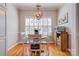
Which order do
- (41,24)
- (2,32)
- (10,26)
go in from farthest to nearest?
1. (41,24)
2. (10,26)
3. (2,32)

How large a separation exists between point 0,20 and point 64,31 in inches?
125

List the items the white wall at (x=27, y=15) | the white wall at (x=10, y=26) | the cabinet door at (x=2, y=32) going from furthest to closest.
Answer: the white wall at (x=27, y=15) → the white wall at (x=10, y=26) → the cabinet door at (x=2, y=32)

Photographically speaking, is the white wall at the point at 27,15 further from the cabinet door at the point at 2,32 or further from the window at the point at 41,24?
the cabinet door at the point at 2,32

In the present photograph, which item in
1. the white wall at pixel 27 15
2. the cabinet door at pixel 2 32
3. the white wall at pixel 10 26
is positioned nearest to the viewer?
the cabinet door at pixel 2 32

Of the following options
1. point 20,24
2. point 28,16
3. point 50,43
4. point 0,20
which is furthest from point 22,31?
point 0,20

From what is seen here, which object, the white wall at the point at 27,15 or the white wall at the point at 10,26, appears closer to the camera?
the white wall at the point at 10,26

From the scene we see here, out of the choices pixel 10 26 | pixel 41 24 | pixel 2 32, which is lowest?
pixel 2 32

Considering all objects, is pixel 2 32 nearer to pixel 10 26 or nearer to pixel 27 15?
pixel 10 26

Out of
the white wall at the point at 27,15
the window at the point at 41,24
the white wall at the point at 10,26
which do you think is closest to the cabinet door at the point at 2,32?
the white wall at the point at 10,26

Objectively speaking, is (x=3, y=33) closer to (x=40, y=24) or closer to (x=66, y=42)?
(x=66, y=42)

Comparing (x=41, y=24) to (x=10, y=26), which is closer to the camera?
(x=10, y=26)

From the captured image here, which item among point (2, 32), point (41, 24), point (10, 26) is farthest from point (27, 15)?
point (2, 32)

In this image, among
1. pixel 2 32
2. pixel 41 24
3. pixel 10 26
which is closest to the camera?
pixel 2 32

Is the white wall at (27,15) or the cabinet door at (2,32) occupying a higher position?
the white wall at (27,15)
